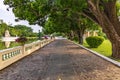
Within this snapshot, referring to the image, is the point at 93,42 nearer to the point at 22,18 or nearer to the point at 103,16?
the point at 22,18

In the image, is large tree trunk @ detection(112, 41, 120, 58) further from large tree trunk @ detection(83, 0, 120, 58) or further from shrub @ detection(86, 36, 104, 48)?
shrub @ detection(86, 36, 104, 48)

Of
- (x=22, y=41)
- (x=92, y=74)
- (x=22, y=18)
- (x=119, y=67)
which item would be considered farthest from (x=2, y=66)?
(x=22, y=18)

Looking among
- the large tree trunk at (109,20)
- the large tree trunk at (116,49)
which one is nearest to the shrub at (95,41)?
the large tree trunk at (109,20)

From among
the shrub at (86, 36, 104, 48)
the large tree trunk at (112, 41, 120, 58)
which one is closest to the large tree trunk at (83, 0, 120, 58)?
the large tree trunk at (112, 41, 120, 58)

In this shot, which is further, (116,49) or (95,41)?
(95,41)

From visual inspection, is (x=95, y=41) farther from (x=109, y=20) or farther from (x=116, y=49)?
(x=116, y=49)

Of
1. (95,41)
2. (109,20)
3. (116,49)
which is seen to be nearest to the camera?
(116,49)

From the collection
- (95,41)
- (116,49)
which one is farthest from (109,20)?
(95,41)

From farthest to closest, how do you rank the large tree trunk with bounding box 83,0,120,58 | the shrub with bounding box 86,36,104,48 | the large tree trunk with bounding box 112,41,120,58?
the shrub with bounding box 86,36,104,48
the large tree trunk with bounding box 112,41,120,58
the large tree trunk with bounding box 83,0,120,58

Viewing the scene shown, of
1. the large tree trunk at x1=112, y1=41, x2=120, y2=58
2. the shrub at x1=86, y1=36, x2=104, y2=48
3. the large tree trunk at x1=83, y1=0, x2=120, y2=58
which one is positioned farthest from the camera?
the shrub at x1=86, y1=36, x2=104, y2=48

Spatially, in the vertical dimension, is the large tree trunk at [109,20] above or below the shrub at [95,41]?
above

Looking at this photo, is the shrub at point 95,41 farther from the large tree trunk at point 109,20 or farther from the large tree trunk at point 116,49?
the large tree trunk at point 116,49

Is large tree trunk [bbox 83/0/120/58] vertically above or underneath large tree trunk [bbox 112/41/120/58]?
above

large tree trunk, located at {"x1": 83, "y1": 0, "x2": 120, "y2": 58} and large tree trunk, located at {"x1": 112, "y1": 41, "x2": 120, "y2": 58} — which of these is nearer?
large tree trunk, located at {"x1": 83, "y1": 0, "x2": 120, "y2": 58}
